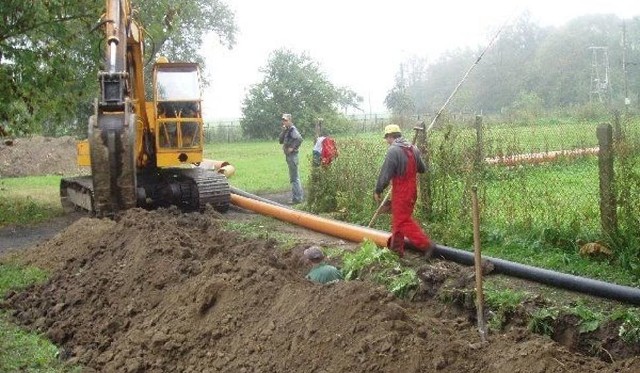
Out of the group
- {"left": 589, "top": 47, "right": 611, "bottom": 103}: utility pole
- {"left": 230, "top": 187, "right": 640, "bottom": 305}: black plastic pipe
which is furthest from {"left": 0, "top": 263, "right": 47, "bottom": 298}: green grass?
{"left": 589, "top": 47, "right": 611, "bottom": 103}: utility pole

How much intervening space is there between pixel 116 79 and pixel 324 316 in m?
6.65

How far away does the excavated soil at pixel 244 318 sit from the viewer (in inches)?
208

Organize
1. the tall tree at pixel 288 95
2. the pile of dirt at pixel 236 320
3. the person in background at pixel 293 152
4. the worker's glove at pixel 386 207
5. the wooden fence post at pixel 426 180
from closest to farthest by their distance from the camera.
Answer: the pile of dirt at pixel 236 320, the worker's glove at pixel 386 207, the wooden fence post at pixel 426 180, the person in background at pixel 293 152, the tall tree at pixel 288 95

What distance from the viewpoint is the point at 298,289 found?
662 cm

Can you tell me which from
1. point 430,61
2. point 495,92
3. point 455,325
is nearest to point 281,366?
point 455,325

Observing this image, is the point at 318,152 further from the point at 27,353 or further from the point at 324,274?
the point at 27,353

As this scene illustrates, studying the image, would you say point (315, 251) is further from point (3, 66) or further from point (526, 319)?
point (3, 66)

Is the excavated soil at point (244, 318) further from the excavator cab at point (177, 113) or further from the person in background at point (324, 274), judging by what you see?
the excavator cab at point (177, 113)

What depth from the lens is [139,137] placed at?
1376 cm

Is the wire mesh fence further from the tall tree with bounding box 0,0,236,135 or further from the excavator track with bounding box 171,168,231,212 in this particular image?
the tall tree with bounding box 0,0,236,135

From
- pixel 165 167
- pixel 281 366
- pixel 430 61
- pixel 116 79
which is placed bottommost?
pixel 281 366

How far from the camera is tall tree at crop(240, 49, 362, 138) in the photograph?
46.3 meters

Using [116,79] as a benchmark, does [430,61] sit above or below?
above

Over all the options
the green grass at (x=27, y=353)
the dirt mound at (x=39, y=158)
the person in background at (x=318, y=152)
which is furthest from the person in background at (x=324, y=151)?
the dirt mound at (x=39, y=158)
